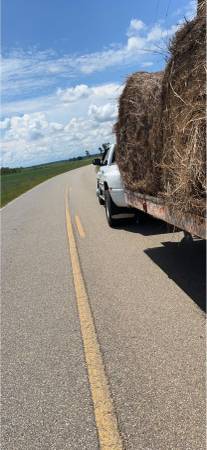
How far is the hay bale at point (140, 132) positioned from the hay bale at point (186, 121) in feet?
1.94

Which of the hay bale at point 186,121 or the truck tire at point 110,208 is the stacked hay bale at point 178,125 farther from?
the truck tire at point 110,208

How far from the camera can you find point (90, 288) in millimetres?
6281

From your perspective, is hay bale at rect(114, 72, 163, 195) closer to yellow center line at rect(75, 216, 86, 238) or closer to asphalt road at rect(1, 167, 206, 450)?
asphalt road at rect(1, 167, 206, 450)

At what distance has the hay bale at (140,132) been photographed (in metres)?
5.79

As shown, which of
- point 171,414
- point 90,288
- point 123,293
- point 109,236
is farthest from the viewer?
point 109,236

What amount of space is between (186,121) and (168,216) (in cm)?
114

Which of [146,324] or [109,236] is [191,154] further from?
[109,236]

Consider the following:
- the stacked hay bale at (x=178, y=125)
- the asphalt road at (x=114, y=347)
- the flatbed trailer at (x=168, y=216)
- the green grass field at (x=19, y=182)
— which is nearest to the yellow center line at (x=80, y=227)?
the asphalt road at (x=114, y=347)

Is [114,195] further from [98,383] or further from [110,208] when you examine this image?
[98,383]

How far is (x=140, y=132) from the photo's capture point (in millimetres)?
6863

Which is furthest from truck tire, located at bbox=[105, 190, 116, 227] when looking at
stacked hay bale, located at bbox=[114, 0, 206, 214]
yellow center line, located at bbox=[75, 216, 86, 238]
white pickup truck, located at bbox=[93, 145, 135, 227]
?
stacked hay bale, located at bbox=[114, 0, 206, 214]

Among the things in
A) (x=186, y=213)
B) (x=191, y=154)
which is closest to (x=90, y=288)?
(x=186, y=213)

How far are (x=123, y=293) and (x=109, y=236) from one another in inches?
159

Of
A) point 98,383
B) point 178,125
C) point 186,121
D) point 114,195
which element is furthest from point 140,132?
point 98,383
